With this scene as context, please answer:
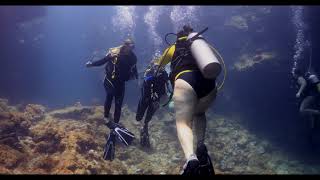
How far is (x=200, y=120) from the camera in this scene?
4672 mm

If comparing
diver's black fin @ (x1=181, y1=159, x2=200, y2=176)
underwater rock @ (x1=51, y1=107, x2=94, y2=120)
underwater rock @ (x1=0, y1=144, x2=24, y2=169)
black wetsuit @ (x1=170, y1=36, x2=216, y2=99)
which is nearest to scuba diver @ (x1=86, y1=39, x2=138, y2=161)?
underwater rock @ (x1=0, y1=144, x2=24, y2=169)

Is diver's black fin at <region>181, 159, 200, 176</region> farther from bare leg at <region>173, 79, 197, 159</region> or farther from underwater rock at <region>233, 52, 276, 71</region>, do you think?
underwater rock at <region>233, 52, 276, 71</region>

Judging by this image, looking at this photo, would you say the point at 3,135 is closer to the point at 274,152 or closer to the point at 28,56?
the point at 274,152

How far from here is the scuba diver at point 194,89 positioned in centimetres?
403

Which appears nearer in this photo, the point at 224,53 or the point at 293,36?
the point at 293,36

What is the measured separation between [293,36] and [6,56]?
73.3 feet

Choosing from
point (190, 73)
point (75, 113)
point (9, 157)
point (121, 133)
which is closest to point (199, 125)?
point (190, 73)

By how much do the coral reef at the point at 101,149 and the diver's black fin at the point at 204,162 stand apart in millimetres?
3849

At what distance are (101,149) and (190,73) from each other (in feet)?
18.6

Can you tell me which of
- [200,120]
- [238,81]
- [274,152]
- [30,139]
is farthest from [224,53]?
[200,120]

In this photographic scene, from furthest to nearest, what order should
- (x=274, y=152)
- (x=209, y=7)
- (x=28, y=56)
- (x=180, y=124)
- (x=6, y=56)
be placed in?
1. (x=28, y=56)
2. (x=6, y=56)
3. (x=209, y=7)
4. (x=274, y=152)
5. (x=180, y=124)

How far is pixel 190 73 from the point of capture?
168 inches

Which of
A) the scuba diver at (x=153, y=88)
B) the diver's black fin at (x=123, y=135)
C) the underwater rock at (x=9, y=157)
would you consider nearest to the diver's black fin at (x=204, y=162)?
the scuba diver at (x=153, y=88)

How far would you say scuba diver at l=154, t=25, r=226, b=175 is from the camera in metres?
4.03
